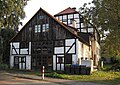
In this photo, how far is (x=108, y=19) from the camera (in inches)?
717

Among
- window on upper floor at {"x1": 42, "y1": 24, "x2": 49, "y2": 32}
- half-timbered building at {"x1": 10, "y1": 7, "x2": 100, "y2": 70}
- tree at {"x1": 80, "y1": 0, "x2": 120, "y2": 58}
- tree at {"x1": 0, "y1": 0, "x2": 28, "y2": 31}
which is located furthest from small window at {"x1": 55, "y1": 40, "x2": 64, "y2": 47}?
tree at {"x1": 80, "y1": 0, "x2": 120, "y2": 58}

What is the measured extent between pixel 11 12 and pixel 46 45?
1264 cm

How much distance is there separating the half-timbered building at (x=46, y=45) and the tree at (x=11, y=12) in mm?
9743

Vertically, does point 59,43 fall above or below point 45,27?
below

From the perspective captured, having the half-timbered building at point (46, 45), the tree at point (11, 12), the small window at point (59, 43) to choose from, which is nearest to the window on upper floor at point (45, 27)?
the half-timbered building at point (46, 45)

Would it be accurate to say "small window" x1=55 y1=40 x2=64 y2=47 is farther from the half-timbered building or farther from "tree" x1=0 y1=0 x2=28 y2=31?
"tree" x1=0 y1=0 x2=28 y2=31

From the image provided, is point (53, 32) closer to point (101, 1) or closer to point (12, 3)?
point (12, 3)

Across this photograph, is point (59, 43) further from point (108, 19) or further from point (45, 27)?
point (108, 19)

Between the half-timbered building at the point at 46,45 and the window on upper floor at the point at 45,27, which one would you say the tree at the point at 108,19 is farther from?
the window on upper floor at the point at 45,27

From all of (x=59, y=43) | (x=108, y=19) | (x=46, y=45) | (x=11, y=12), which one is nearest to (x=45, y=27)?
(x=46, y=45)

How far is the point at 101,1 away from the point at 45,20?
63.6 feet

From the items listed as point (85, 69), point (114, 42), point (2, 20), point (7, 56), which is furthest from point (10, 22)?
point (7, 56)

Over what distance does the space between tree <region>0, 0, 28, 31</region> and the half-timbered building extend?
9.74 metres

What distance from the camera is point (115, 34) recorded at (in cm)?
1805
